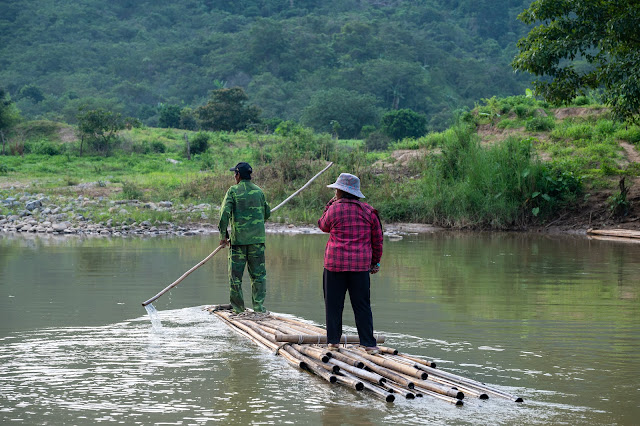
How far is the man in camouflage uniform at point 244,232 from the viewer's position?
8.94 metres

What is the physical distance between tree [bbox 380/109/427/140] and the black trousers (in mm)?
39624

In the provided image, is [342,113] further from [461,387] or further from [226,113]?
[461,387]

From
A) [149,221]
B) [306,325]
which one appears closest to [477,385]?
[306,325]

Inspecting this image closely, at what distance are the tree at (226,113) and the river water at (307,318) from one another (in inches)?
1298

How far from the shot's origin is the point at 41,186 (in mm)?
26828

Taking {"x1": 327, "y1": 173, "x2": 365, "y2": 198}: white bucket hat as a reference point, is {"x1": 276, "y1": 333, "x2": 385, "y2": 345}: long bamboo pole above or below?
below

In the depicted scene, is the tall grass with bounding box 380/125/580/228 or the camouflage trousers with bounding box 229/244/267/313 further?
the tall grass with bounding box 380/125/580/228

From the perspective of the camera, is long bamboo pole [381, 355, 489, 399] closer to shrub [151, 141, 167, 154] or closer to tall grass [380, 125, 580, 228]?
tall grass [380, 125, 580, 228]

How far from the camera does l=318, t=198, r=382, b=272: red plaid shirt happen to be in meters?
6.95

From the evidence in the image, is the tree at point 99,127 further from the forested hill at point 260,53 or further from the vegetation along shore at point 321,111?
the forested hill at point 260,53

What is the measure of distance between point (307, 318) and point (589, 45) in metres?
10.6

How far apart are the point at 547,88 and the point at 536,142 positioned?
7426 mm

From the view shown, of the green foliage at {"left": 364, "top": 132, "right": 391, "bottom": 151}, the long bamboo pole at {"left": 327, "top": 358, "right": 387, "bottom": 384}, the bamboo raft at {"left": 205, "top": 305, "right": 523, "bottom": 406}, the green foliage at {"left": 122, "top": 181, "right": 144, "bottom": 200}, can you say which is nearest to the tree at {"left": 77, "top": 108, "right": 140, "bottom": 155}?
the green foliage at {"left": 122, "top": 181, "right": 144, "bottom": 200}

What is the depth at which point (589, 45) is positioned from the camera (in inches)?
682
